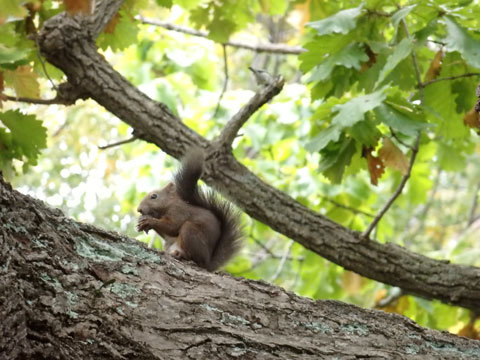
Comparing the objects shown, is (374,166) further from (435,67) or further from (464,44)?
(464,44)

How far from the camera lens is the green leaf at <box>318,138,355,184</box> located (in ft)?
9.63

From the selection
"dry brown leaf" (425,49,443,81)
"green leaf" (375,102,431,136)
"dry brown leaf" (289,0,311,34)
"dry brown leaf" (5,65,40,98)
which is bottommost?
"dry brown leaf" (5,65,40,98)

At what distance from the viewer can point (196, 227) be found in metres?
2.53

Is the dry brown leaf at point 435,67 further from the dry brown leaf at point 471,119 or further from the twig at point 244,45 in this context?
the twig at point 244,45

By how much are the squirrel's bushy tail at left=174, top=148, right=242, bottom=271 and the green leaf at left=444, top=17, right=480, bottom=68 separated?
1.10 m

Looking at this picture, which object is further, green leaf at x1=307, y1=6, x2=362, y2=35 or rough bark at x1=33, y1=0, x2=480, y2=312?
rough bark at x1=33, y1=0, x2=480, y2=312

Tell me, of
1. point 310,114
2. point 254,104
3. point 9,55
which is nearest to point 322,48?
point 254,104

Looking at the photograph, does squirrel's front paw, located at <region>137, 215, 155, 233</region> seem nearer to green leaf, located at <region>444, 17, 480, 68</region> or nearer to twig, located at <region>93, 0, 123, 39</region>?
twig, located at <region>93, 0, 123, 39</region>

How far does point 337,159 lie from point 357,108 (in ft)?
1.54

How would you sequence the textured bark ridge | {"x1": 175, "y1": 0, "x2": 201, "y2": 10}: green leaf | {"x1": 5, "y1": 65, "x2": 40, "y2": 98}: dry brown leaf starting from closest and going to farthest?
1. the textured bark ridge
2. {"x1": 5, "y1": 65, "x2": 40, "y2": 98}: dry brown leaf
3. {"x1": 175, "y1": 0, "x2": 201, "y2": 10}: green leaf

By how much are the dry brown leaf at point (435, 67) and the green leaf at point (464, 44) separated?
34 centimetres

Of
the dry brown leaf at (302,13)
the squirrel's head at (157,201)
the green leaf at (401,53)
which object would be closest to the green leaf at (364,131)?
the green leaf at (401,53)

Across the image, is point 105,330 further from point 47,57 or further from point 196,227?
point 47,57

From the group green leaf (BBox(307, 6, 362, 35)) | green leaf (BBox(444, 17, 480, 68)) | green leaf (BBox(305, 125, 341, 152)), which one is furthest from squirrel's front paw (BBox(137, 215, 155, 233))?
green leaf (BBox(444, 17, 480, 68))
